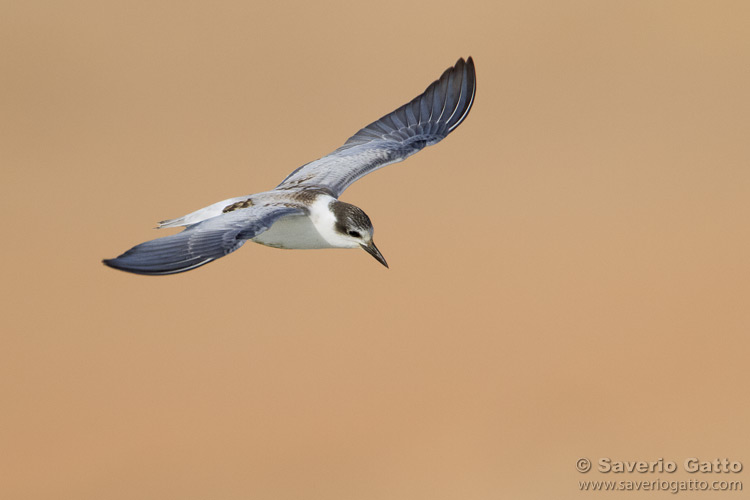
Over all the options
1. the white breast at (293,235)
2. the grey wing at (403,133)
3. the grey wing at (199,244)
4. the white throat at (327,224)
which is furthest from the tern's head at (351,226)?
the grey wing at (403,133)

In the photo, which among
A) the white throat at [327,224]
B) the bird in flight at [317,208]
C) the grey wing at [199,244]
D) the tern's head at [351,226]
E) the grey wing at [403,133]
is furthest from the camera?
the grey wing at [403,133]

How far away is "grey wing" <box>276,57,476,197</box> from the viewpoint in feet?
34.9

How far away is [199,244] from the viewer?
8000mm

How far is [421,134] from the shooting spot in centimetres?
1147

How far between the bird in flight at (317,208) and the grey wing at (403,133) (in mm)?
10

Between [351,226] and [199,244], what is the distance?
5.03 feet

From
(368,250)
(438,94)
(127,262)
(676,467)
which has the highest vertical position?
(438,94)

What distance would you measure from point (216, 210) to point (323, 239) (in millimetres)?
1014

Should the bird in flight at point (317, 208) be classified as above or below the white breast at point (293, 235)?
above

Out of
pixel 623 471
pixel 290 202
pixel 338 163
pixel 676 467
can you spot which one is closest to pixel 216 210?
pixel 290 202

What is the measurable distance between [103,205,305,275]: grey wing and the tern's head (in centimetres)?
40

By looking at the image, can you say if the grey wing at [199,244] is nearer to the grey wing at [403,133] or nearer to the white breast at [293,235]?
the white breast at [293,235]

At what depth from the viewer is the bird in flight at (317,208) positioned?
7.82 meters

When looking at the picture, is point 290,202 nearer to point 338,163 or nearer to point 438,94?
point 338,163
